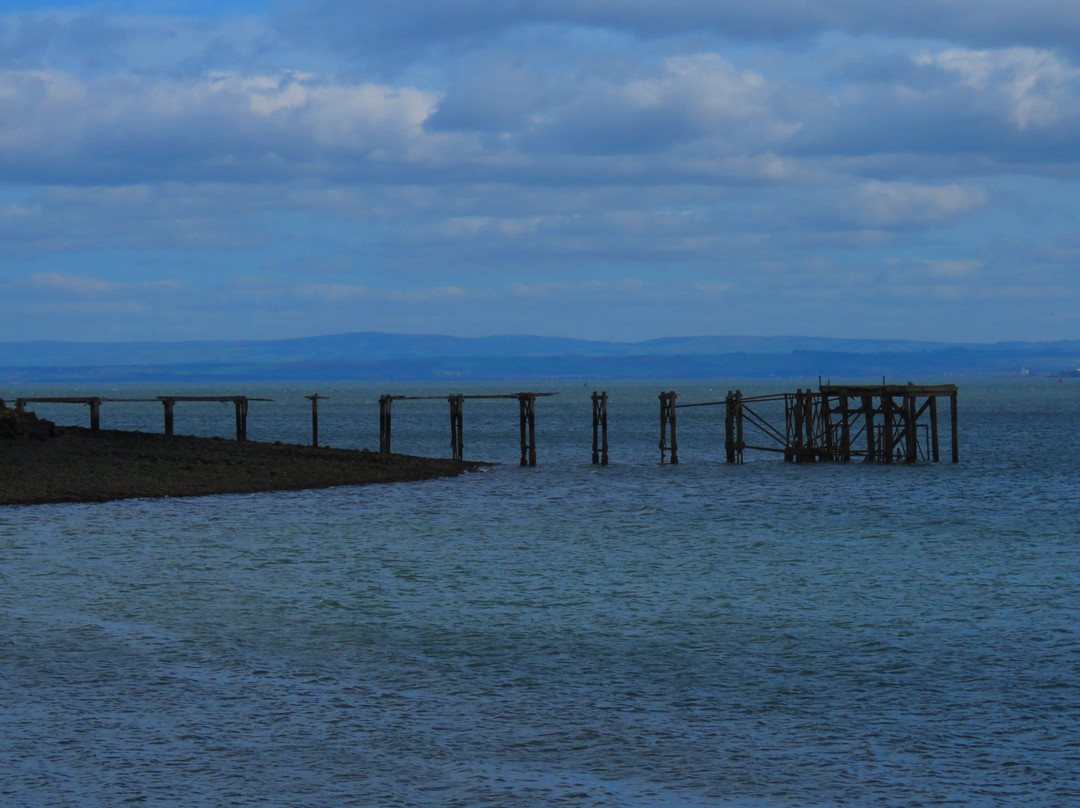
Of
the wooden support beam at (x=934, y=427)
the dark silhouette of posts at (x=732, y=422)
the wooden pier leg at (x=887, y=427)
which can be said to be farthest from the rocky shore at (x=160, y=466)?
the wooden support beam at (x=934, y=427)

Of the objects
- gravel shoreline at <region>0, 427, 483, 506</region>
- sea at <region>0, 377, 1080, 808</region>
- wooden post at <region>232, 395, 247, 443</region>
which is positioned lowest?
sea at <region>0, 377, 1080, 808</region>

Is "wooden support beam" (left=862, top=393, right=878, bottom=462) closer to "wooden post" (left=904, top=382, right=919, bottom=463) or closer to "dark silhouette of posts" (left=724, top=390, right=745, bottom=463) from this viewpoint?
"wooden post" (left=904, top=382, right=919, bottom=463)

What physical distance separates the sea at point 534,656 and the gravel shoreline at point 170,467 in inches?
82.1

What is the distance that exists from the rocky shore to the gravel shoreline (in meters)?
0.03

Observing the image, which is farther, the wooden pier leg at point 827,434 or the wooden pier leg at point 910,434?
the wooden pier leg at point 827,434

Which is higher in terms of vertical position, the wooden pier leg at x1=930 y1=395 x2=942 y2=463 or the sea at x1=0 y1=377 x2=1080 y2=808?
the wooden pier leg at x1=930 y1=395 x2=942 y2=463

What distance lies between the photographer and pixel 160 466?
4131 centimetres

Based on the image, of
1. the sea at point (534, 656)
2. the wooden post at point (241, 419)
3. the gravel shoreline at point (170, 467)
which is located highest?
the wooden post at point (241, 419)

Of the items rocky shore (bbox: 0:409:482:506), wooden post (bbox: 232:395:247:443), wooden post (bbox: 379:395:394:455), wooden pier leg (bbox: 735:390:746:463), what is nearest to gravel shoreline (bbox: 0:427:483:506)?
rocky shore (bbox: 0:409:482:506)

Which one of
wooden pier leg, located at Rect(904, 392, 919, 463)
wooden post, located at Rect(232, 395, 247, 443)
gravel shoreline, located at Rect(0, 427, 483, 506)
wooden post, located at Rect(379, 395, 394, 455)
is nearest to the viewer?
gravel shoreline, located at Rect(0, 427, 483, 506)

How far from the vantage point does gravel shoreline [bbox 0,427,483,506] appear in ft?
122

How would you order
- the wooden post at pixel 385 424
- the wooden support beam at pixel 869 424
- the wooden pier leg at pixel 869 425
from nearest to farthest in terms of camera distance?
the wooden post at pixel 385 424, the wooden support beam at pixel 869 424, the wooden pier leg at pixel 869 425

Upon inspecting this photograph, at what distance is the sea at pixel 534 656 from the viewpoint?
12086 millimetres

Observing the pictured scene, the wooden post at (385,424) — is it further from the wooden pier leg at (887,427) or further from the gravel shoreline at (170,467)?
the wooden pier leg at (887,427)
